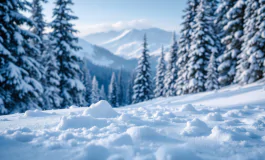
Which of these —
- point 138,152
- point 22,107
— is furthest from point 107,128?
point 22,107

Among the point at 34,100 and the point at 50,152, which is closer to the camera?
the point at 50,152

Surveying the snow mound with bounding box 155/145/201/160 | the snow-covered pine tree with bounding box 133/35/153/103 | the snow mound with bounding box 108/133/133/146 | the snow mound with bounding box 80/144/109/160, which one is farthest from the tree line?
the snow mound with bounding box 80/144/109/160

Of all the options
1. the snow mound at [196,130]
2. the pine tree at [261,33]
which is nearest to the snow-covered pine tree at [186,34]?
the pine tree at [261,33]

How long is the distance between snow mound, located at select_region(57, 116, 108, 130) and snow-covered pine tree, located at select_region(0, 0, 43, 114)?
6.52 m

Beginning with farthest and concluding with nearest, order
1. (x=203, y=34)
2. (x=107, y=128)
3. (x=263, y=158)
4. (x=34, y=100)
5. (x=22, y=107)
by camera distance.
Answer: (x=203, y=34)
(x=34, y=100)
(x=22, y=107)
(x=107, y=128)
(x=263, y=158)

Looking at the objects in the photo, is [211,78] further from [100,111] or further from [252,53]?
[100,111]

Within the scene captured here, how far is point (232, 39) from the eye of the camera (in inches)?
615

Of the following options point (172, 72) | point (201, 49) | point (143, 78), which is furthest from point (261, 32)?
point (143, 78)

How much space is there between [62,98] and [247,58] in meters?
15.6

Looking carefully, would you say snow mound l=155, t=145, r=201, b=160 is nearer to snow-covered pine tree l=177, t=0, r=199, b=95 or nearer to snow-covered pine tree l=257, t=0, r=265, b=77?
snow-covered pine tree l=257, t=0, r=265, b=77

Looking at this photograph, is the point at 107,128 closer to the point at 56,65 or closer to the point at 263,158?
the point at 263,158

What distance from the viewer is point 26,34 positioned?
8594mm

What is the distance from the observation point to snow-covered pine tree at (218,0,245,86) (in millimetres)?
14945

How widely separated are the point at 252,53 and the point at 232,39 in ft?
13.2
